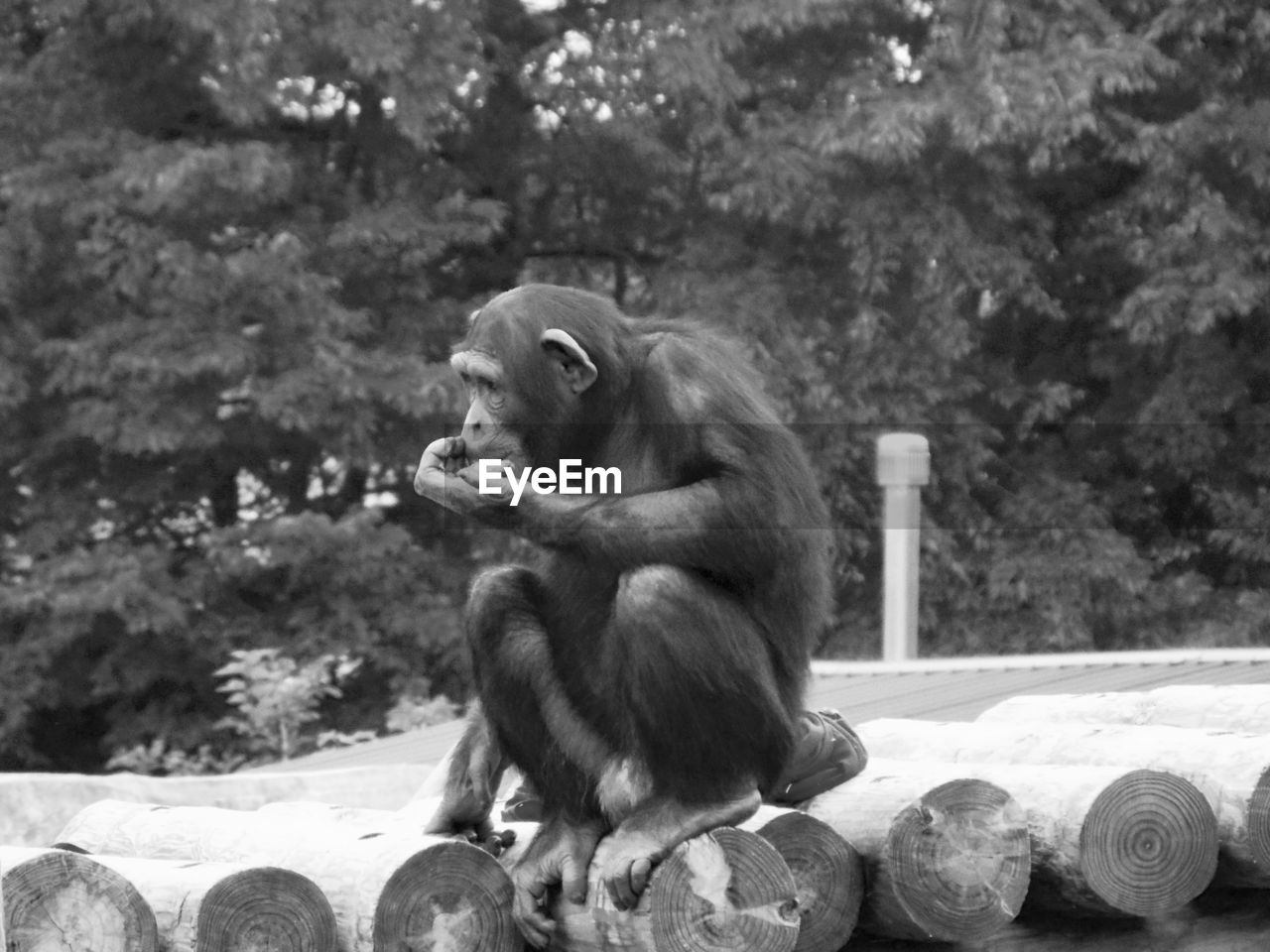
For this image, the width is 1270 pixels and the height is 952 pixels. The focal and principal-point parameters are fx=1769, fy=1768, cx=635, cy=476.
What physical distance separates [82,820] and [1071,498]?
1134cm

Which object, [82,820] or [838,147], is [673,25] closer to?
[838,147]

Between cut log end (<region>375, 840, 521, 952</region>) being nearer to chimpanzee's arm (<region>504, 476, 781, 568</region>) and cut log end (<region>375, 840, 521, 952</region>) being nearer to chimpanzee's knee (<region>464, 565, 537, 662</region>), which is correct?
chimpanzee's knee (<region>464, 565, 537, 662</region>)

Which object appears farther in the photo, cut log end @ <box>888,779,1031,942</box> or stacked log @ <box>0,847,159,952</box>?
cut log end @ <box>888,779,1031,942</box>

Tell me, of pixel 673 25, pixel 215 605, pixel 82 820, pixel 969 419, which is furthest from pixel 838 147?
pixel 82 820

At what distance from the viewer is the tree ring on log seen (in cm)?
310

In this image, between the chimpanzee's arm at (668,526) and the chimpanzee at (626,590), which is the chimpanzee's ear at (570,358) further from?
the chimpanzee's arm at (668,526)

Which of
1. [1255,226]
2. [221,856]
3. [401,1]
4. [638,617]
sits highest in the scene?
[401,1]

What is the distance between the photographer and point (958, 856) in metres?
3.47

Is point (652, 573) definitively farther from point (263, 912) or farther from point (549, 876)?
point (263, 912)

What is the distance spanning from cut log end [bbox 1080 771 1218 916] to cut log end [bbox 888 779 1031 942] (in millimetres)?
174

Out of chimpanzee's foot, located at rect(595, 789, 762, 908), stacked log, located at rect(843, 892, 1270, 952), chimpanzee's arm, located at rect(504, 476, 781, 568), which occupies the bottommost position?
stacked log, located at rect(843, 892, 1270, 952)

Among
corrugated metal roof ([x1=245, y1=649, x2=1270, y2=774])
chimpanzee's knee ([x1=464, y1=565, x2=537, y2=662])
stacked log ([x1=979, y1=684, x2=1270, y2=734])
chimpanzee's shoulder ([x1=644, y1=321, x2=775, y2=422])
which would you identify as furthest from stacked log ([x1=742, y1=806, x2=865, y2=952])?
corrugated metal roof ([x1=245, y1=649, x2=1270, y2=774])

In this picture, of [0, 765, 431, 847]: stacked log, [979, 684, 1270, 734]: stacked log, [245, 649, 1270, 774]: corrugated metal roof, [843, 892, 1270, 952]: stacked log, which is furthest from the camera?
[245, 649, 1270, 774]: corrugated metal roof

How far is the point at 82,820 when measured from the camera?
14.2 feet
